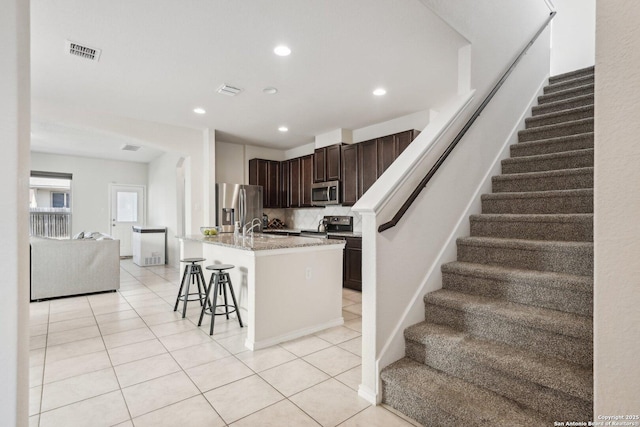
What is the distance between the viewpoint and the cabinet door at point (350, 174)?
546 cm

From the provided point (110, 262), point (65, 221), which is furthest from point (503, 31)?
point (65, 221)

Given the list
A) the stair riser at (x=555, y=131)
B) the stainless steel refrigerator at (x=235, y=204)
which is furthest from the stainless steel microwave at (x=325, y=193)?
the stair riser at (x=555, y=131)

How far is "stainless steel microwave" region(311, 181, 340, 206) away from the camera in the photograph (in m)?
5.75

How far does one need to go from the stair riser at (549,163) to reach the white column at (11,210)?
3.48 metres

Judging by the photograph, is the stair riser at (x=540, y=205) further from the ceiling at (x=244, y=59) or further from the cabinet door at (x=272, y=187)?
the cabinet door at (x=272, y=187)

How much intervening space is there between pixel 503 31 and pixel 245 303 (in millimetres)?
3885

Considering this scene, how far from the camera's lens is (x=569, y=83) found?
3814 millimetres

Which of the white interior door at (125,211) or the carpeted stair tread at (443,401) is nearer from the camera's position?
the carpeted stair tread at (443,401)

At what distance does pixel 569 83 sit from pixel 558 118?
3.04 feet

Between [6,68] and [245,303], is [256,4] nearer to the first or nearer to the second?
[6,68]

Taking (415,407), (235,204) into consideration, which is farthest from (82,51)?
(415,407)

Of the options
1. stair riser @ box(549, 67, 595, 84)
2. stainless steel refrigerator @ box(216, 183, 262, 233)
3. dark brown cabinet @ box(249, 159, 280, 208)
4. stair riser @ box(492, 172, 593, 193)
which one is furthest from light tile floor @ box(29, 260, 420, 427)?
stair riser @ box(549, 67, 595, 84)

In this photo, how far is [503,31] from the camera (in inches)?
126

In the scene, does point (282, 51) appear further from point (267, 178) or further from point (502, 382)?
point (267, 178)
